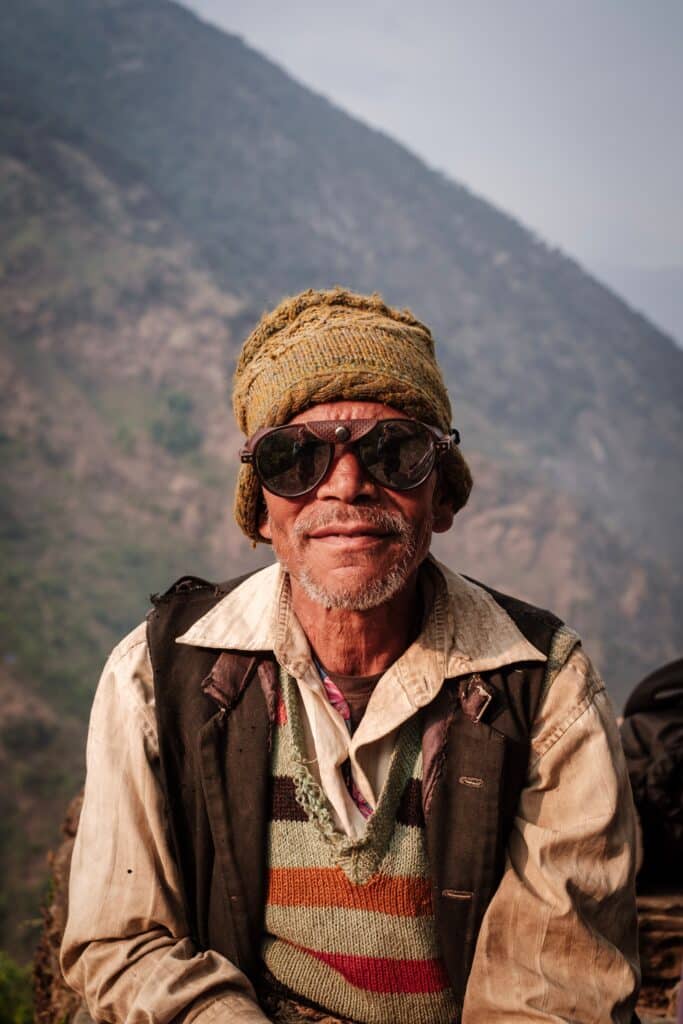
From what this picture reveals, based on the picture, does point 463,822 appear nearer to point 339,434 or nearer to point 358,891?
point 358,891

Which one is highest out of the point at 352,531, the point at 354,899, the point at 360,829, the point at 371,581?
the point at 352,531

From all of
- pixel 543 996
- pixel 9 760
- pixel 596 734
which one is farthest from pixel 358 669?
pixel 9 760

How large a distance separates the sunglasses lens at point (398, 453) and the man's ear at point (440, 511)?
200 millimetres

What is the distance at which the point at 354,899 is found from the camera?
1.79m

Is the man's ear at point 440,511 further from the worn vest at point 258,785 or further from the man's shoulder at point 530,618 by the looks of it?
the worn vest at point 258,785

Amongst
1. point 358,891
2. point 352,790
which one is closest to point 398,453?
point 352,790

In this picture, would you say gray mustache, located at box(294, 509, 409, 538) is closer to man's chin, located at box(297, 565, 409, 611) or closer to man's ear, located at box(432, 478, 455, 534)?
man's chin, located at box(297, 565, 409, 611)

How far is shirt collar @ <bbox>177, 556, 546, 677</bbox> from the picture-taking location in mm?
1850

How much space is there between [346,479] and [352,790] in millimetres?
635

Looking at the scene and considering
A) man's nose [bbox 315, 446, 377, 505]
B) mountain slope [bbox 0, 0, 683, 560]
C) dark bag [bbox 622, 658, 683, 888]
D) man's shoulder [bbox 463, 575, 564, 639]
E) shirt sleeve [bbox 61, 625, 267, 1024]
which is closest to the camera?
shirt sleeve [bbox 61, 625, 267, 1024]

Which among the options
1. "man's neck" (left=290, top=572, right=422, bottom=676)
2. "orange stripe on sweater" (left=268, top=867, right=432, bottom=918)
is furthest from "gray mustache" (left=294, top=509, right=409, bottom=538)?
"orange stripe on sweater" (left=268, top=867, right=432, bottom=918)

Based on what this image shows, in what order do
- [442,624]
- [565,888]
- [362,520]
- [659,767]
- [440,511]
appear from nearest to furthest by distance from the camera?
[565,888], [362,520], [442,624], [440,511], [659,767]

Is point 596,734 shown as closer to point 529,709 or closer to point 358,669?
point 529,709

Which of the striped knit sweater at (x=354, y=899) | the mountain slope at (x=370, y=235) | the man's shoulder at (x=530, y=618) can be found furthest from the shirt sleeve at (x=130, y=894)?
the mountain slope at (x=370, y=235)
